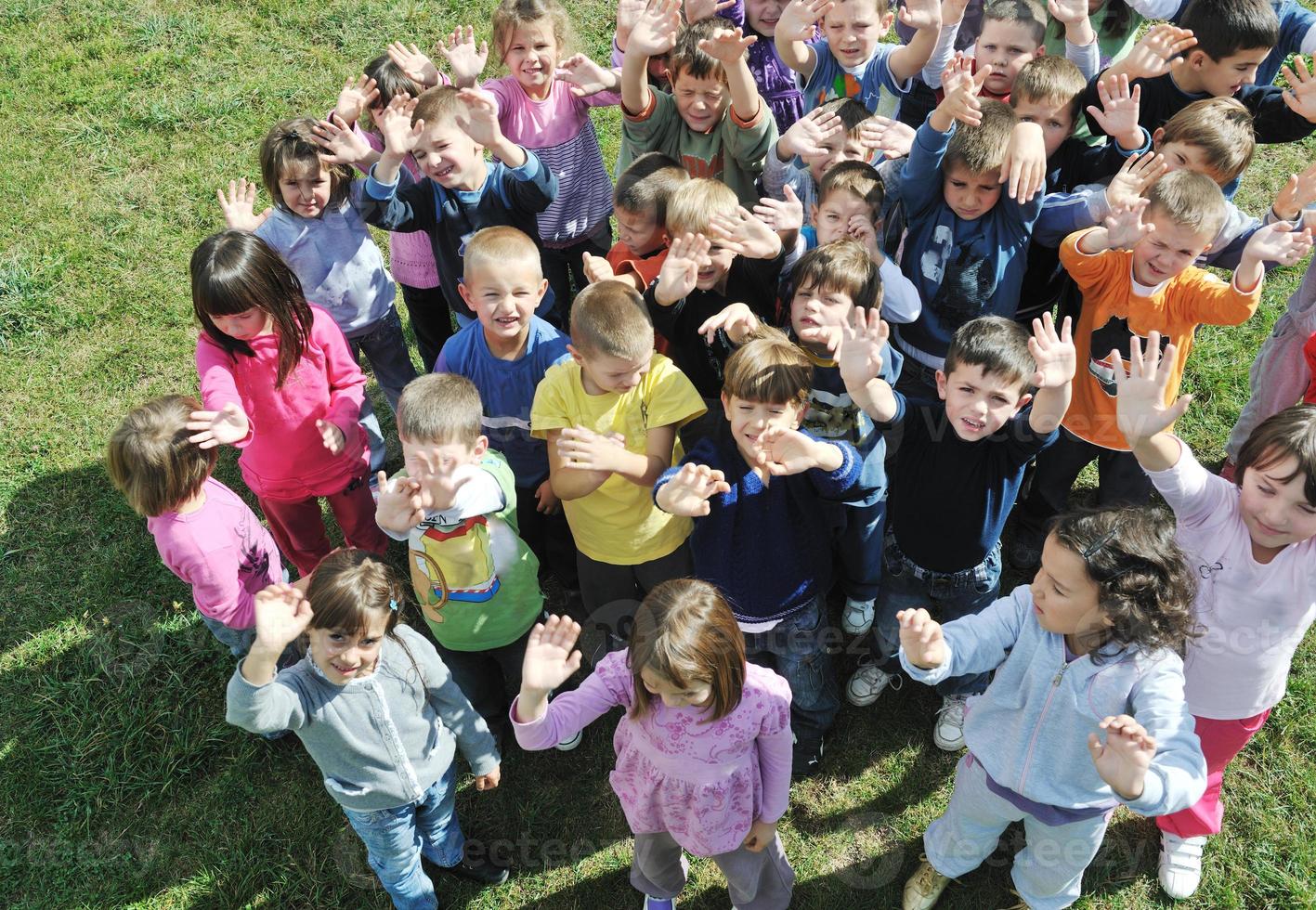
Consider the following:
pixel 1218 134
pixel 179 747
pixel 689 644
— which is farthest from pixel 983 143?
pixel 179 747

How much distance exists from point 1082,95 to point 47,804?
5.26 meters

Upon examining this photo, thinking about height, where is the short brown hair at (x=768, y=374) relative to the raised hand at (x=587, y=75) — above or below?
below

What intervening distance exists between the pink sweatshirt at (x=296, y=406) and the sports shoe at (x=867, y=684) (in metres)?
2.28

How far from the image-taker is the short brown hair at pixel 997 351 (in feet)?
10.4

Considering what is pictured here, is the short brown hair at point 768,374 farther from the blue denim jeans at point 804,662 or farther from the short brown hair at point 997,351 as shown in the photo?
the blue denim jeans at point 804,662

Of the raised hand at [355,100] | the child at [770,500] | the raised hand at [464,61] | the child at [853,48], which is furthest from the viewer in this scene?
the raised hand at [464,61]

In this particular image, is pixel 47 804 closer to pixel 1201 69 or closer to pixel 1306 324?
pixel 1306 324

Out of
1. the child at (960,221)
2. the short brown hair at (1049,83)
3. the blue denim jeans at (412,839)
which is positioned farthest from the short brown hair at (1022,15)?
the blue denim jeans at (412,839)

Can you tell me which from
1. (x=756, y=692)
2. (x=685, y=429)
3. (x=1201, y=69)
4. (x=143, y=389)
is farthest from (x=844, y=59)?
(x=143, y=389)

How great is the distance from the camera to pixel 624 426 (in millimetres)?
3420

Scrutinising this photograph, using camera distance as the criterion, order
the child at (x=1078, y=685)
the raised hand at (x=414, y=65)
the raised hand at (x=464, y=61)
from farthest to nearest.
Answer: the raised hand at (x=464, y=61) < the raised hand at (x=414, y=65) < the child at (x=1078, y=685)

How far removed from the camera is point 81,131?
6.79 metres

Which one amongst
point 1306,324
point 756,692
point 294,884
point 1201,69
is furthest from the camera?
point 1201,69

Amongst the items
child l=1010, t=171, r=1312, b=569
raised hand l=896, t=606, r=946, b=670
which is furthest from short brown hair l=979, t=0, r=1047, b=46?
raised hand l=896, t=606, r=946, b=670
